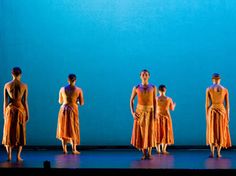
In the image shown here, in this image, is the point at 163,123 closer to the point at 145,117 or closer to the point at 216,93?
the point at 216,93

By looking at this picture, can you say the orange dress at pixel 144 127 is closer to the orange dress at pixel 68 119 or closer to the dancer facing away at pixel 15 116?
the orange dress at pixel 68 119

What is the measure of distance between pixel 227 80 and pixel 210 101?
2.46m

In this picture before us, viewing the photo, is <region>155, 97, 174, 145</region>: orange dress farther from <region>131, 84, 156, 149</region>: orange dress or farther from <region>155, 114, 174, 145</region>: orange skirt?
<region>131, 84, 156, 149</region>: orange dress

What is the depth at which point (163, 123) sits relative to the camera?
10.4 metres

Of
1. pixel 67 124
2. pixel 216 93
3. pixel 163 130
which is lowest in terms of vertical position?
pixel 163 130

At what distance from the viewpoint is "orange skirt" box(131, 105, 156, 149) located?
8.59 m

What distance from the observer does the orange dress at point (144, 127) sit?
8.59 m

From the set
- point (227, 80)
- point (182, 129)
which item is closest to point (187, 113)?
point (182, 129)

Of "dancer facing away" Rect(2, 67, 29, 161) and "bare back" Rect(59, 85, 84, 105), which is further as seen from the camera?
"bare back" Rect(59, 85, 84, 105)

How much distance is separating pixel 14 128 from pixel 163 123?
326 centimetres

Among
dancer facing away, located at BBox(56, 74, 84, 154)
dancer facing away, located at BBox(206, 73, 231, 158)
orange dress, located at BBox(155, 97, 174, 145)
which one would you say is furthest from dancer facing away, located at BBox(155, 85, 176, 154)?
dancer facing away, located at BBox(56, 74, 84, 154)
